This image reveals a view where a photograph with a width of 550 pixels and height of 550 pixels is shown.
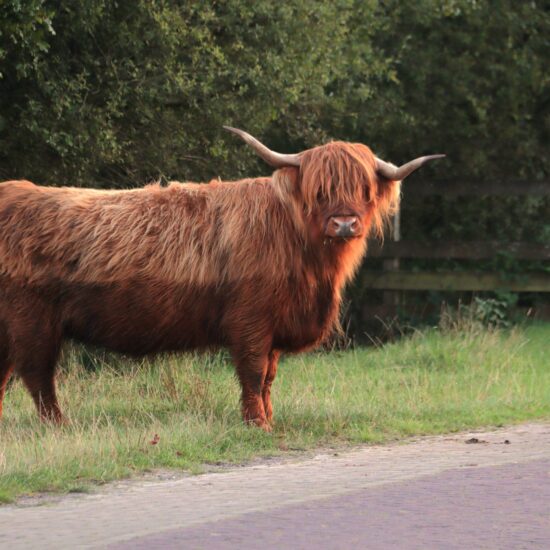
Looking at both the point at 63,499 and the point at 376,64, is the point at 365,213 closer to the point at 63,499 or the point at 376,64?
the point at 63,499

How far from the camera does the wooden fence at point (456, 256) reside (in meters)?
17.3

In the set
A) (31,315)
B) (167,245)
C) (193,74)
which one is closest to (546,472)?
(167,245)

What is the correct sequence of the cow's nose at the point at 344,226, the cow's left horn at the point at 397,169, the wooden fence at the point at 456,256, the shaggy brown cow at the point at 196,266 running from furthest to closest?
the wooden fence at the point at 456,256
the cow's left horn at the point at 397,169
the shaggy brown cow at the point at 196,266
the cow's nose at the point at 344,226

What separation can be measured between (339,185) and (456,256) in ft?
31.5

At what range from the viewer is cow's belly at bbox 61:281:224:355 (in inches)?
344

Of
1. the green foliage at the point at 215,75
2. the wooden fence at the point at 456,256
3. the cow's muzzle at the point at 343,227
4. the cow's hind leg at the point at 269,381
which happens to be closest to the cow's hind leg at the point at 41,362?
the cow's hind leg at the point at 269,381

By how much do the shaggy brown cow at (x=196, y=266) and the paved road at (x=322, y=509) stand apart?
1385 millimetres

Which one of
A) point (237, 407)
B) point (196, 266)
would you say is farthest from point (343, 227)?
point (237, 407)

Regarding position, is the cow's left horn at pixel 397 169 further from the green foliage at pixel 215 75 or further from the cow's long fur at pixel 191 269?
the green foliage at pixel 215 75

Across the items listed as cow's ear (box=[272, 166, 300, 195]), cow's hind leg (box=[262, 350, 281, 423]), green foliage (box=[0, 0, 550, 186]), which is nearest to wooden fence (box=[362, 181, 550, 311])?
green foliage (box=[0, 0, 550, 186])

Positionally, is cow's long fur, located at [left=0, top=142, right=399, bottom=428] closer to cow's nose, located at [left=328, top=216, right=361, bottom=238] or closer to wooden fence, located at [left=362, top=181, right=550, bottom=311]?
cow's nose, located at [left=328, top=216, right=361, bottom=238]

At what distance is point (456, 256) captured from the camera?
1775cm

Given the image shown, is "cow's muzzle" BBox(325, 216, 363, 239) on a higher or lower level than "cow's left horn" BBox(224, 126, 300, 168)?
lower

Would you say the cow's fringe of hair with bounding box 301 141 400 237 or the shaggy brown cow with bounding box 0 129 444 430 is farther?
the shaggy brown cow with bounding box 0 129 444 430
